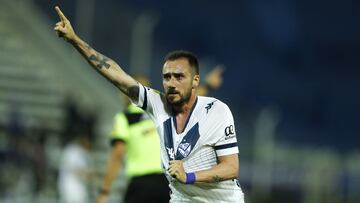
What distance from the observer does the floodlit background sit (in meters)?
17.0

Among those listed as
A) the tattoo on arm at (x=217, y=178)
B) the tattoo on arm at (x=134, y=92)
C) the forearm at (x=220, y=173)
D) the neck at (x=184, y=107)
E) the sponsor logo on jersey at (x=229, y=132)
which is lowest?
the tattoo on arm at (x=217, y=178)

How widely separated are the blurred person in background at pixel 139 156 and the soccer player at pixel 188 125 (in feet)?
8.57

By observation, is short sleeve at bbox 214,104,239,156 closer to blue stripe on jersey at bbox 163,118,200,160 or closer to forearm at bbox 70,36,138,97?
blue stripe on jersey at bbox 163,118,200,160

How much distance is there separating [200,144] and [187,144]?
86 mm

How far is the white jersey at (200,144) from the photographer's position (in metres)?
6.84

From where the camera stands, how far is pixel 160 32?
17.5m

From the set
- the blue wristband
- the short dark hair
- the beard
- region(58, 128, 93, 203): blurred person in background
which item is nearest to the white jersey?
the beard

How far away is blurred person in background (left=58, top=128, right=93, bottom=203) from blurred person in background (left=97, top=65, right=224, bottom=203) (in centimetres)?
455

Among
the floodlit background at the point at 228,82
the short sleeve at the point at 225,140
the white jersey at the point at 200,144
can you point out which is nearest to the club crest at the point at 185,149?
the white jersey at the point at 200,144

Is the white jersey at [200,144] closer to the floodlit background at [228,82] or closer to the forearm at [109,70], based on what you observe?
the forearm at [109,70]

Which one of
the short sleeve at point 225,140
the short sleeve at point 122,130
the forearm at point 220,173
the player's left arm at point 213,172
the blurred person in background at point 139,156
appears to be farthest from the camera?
the short sleeve at point 122,130

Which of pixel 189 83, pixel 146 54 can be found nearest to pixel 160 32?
pixel 146 54

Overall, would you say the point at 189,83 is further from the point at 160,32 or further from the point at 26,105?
the point at 26,105

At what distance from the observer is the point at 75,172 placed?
1473cm
